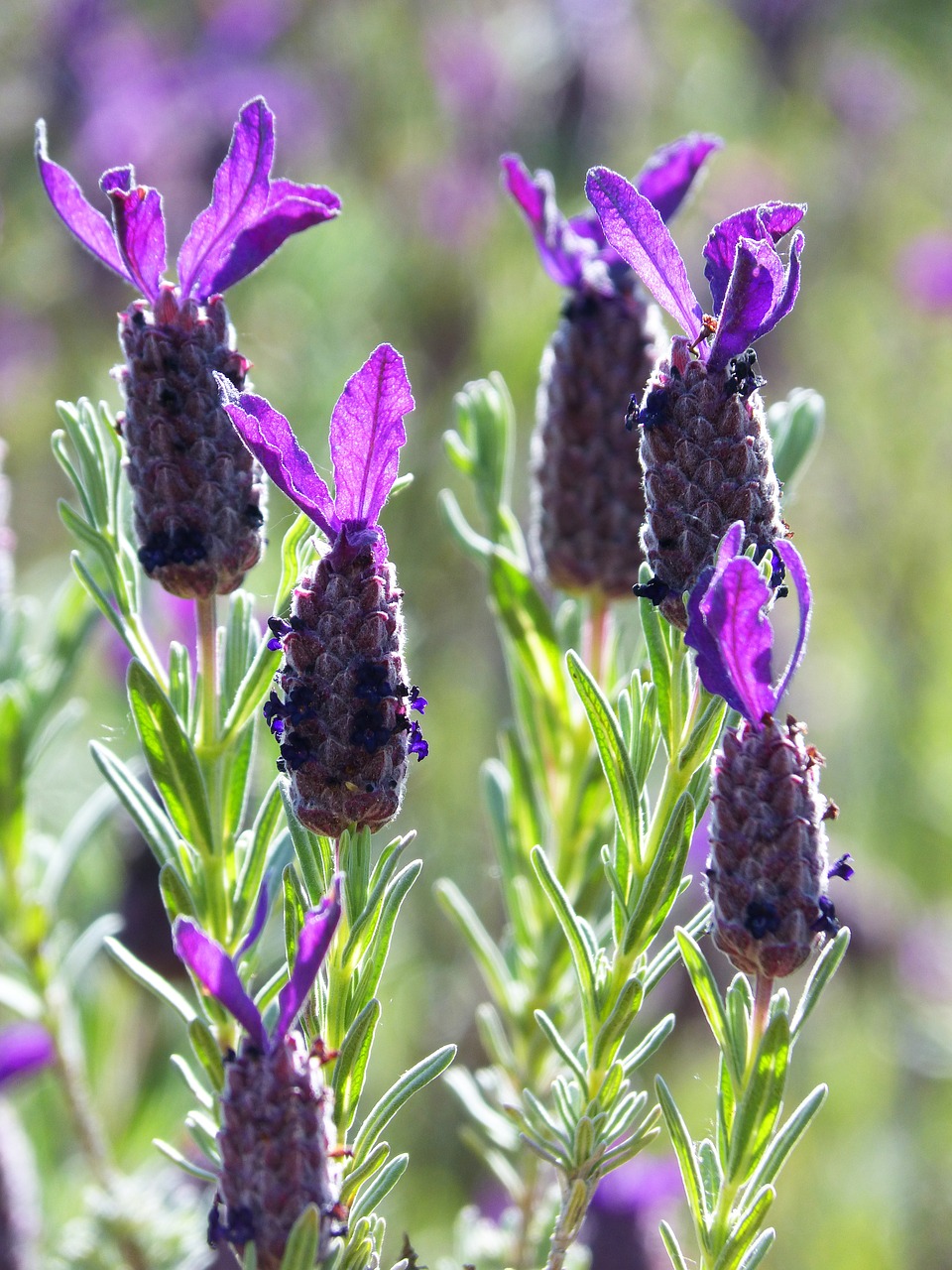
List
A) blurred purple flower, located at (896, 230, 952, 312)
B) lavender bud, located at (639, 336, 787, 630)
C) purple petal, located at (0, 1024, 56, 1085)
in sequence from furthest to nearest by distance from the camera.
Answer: blurred purple flower, located at (896, 230, 952, 312) → purple petal, located at (0, 1024, 56, 1085) → lavender bud, located at (639, 336, 787, 630)

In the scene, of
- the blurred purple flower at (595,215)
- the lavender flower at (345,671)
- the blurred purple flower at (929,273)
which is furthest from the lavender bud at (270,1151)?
the blurred purple flower at (929,273)

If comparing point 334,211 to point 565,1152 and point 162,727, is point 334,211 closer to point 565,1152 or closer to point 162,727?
point 162,727

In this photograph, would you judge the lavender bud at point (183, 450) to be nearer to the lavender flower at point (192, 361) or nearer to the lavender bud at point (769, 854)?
the lavender flower at point (192, 361)

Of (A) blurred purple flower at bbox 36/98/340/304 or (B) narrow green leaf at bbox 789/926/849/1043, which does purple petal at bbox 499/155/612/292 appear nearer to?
(A) blurred purple flower at bbox 36/98/340/304

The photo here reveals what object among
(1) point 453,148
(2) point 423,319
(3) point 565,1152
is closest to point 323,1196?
(3) point 565,1152

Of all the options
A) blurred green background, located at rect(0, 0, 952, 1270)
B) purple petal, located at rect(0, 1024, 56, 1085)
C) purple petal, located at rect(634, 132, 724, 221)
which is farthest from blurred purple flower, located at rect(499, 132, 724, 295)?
blurred green background, located at rect(0, 0, 952, 1270)

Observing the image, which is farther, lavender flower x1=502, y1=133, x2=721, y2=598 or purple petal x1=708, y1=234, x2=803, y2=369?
lavender flower x1=502, y1=133, x2=721, y2=598
